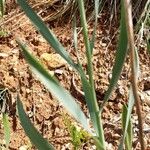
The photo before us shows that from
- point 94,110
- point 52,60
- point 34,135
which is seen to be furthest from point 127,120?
point 52,60

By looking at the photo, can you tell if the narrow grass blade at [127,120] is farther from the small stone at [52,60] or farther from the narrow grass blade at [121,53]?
the small stone at [52,60]

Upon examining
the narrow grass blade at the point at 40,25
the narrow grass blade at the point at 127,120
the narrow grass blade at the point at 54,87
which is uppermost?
the narrow grass blade at the point at 40,25

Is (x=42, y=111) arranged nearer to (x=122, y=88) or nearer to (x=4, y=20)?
(x=122, y=88)

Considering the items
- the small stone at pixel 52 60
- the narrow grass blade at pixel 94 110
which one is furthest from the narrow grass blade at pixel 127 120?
the small stone at pixel 52 60

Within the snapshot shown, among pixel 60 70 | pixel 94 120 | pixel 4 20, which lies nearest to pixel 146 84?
pixel 60 70

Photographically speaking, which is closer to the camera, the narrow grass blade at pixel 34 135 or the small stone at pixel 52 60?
the narrow grass blade at pixel 34 135

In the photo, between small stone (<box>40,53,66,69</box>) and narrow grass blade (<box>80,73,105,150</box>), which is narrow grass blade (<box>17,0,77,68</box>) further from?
small stone (<box>40,53,66,69</box>)

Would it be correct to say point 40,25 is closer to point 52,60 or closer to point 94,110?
point 94,110

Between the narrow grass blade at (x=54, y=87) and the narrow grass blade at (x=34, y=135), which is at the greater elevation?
the narrow grass blade at (x=54, y=87)
